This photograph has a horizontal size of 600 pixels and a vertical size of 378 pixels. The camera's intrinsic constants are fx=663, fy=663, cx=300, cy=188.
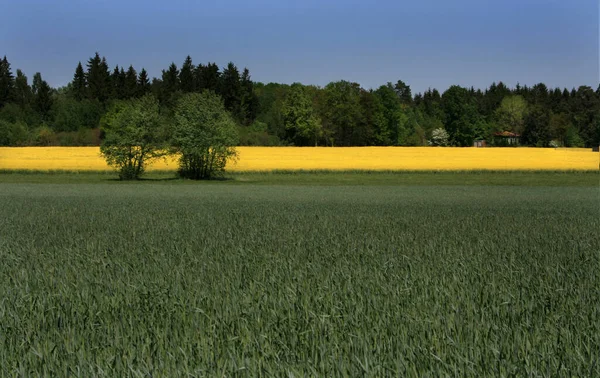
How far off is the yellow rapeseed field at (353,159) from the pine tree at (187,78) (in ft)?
169

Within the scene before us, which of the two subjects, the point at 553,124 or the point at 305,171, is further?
the point at 553,124

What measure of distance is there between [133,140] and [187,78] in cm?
8720

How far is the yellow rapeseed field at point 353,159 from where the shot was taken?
77625 mm

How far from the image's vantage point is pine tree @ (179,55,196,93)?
146750mm

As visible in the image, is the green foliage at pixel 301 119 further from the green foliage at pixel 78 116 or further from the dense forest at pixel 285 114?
the green foliage at pixel 78 116

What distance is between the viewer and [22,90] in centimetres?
17338

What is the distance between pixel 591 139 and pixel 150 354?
450 feet

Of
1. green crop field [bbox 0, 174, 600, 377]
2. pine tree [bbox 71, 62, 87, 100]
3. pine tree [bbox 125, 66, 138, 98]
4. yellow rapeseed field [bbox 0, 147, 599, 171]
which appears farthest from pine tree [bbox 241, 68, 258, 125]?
green crop field [bbox 0, 174, 600, 377]

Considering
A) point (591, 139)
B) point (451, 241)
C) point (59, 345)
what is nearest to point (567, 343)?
point (59, 345)

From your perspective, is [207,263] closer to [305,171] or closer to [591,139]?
[305,171]

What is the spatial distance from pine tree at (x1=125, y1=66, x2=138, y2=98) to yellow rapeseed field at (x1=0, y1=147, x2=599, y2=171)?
52.3 meters

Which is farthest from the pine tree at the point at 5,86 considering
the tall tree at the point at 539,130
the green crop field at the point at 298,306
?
the green crop field at the point at 298,306

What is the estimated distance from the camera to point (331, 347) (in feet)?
18.8

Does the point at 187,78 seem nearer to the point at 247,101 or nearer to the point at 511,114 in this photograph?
the point at 247,101
